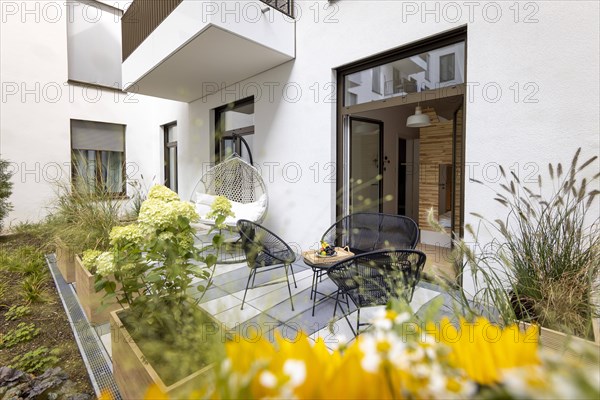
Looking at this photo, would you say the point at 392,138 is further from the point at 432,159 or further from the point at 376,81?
the point at 376,81

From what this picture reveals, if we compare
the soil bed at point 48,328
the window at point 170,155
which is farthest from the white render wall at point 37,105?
the soil bed at point 48,328

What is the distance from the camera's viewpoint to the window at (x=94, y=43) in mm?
7109

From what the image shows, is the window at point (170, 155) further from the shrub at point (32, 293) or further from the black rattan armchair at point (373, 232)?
the black rattan armchair at point (373, 232)

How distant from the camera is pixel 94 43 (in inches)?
295

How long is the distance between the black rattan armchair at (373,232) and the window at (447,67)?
152 cm

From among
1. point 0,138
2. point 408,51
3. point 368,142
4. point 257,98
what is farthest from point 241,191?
point 0,138

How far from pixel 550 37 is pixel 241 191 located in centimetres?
437

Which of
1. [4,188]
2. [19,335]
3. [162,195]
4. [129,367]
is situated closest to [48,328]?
[19,335]

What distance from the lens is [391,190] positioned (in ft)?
21.0

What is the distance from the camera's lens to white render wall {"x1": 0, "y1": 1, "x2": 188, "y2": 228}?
618 cm

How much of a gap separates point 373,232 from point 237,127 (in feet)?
11.6

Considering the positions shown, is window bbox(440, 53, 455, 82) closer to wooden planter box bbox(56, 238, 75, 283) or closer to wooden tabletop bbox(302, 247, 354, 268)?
wooden tabletop bbox(302, 247, 354, 268)

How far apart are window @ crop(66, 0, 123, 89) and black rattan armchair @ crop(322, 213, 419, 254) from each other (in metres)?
7.27

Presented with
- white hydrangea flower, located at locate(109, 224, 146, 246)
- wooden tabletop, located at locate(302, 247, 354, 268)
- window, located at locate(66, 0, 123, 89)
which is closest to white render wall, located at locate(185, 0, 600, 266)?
wooden tabletop, located at locate(302, 247, 354, 268)
